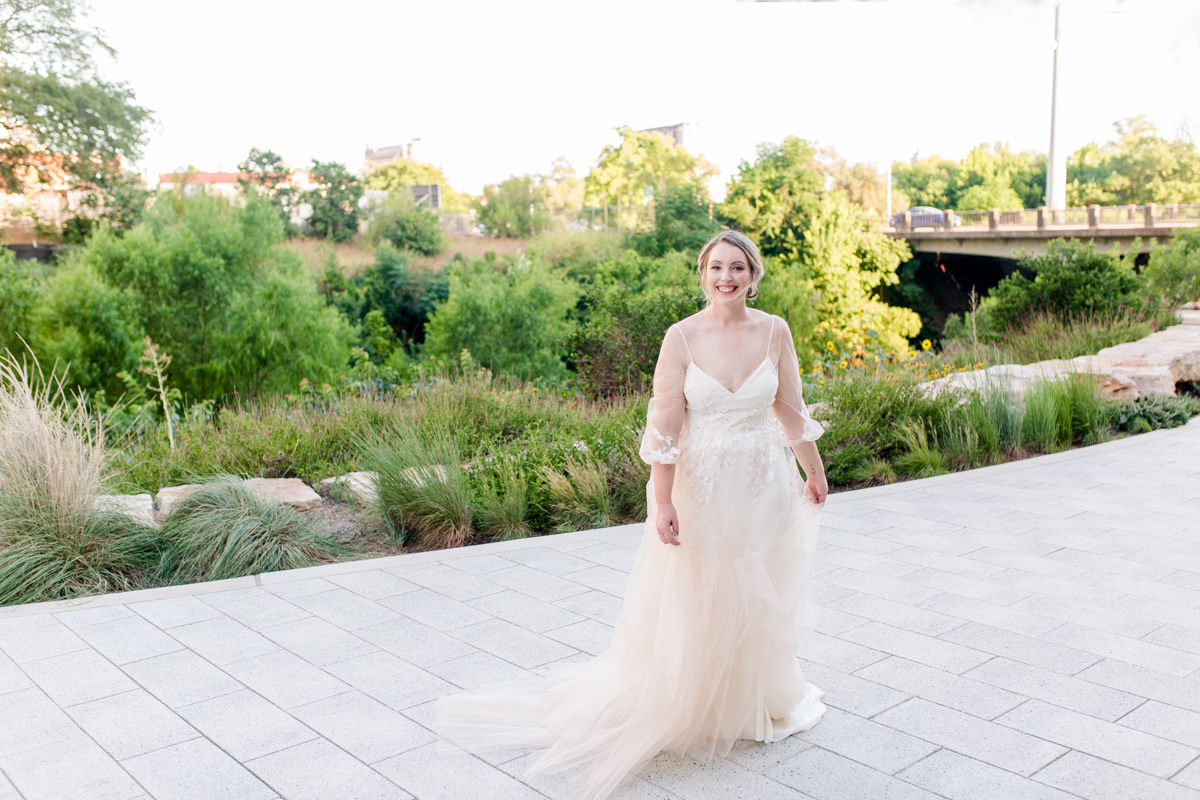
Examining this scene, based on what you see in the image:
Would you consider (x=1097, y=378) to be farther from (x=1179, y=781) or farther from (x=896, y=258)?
(x=896, y=258)

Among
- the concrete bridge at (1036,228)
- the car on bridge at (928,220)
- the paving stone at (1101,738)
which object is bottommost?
the paving stone at (1101,738)

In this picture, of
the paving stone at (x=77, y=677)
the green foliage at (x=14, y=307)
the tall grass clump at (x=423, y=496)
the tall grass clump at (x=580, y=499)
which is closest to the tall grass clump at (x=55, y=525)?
the paving stone at (x=77, y=677)

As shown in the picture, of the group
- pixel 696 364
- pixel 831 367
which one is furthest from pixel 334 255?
pixel 696 364

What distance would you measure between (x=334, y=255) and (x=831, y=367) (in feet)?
96.6

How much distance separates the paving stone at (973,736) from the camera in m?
2.96

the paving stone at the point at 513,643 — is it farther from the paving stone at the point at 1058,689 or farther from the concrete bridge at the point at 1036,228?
the concrete bridge at the point at 1036,228

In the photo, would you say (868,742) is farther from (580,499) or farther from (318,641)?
(580,499)

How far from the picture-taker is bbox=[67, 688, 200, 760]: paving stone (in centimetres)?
318

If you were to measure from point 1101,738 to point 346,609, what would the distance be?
11.5ft

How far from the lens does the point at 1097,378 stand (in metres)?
9.59

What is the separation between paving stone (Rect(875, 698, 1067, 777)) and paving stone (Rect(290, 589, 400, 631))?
2.53 meters

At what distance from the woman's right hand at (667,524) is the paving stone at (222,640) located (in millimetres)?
2154

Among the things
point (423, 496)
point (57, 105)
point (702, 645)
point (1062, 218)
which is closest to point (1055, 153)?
point (1062, 218)

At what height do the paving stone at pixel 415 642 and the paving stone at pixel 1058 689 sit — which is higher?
the paving stone at pixel 415 642
